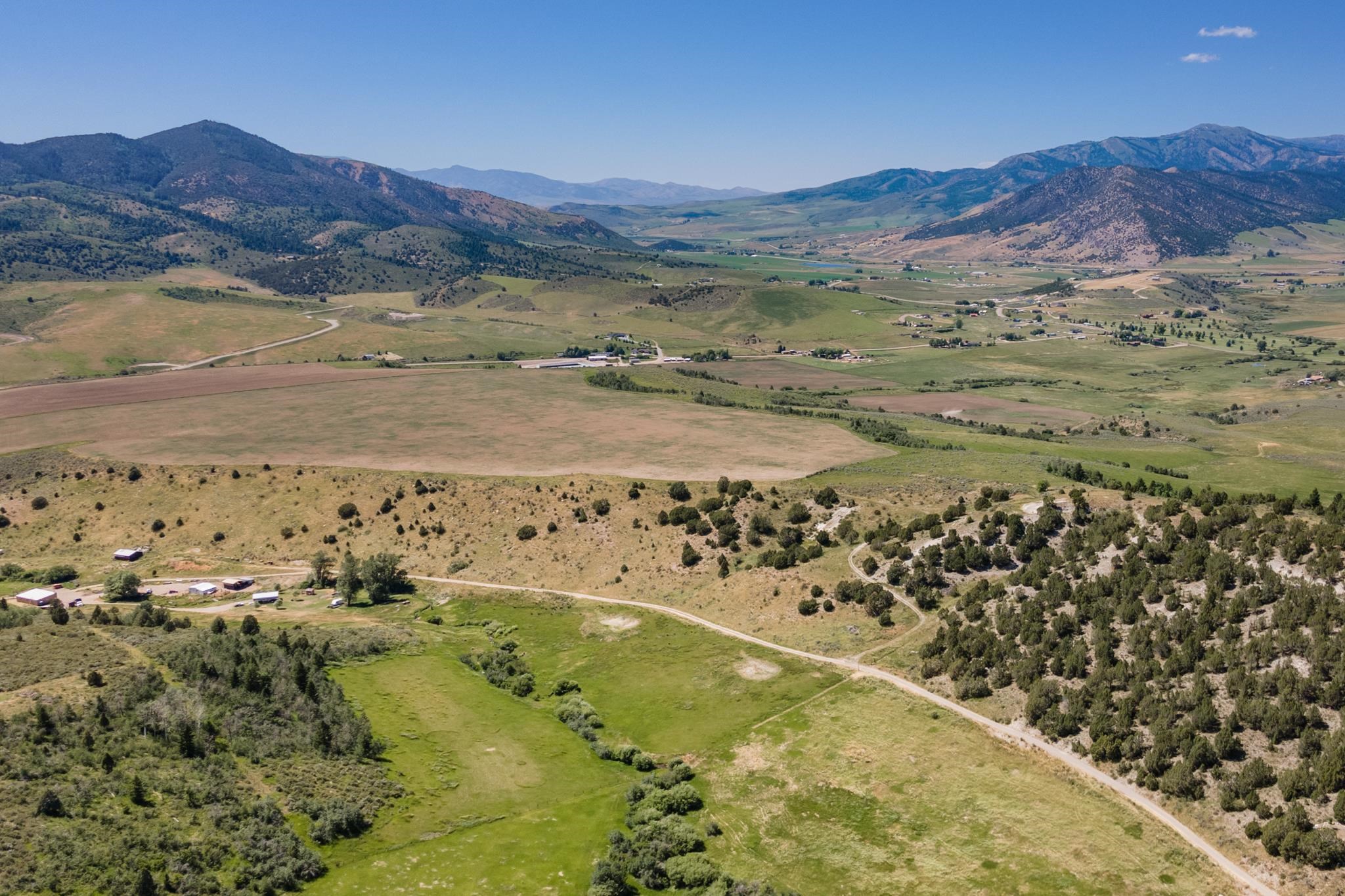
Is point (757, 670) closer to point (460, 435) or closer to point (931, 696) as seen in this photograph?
point (931, 696)

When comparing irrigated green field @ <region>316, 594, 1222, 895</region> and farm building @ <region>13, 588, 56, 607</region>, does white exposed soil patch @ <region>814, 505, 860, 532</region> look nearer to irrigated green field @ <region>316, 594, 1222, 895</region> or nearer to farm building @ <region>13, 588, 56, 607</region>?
irrigated green field @ <region>316, 594, 1222, 895</region>

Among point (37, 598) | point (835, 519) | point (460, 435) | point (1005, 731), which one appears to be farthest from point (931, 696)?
point (460, 435)

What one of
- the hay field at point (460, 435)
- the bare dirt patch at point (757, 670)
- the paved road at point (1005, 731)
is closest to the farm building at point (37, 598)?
the hay field at point (460, 435)

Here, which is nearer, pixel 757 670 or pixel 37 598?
pixel 757 670

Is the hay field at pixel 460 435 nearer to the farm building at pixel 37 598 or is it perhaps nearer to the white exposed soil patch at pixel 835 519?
the white exposed soil patch at pixel 835 519

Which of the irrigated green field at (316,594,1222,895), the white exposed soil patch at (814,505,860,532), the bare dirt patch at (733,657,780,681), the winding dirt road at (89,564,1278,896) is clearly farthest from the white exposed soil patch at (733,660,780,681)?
the white exposed soil patch at (814,505,860,532)

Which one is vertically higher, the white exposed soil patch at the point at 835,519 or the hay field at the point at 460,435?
the hay field at the point at 460,435
